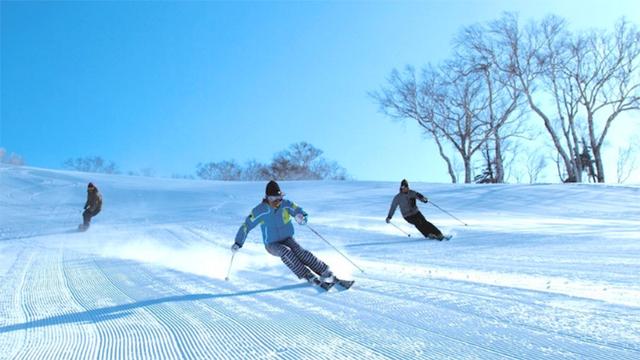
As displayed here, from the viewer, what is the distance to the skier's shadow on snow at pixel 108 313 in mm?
3863

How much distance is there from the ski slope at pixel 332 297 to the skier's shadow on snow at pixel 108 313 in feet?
0.06

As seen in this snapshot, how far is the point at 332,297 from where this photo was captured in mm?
4621

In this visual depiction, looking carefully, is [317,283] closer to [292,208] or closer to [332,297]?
[332,297]

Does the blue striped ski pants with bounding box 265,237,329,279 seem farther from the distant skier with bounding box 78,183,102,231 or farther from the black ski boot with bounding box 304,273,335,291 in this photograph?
the distant skier with bounding box 78,183,102,231

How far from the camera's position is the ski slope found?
2.98 metres

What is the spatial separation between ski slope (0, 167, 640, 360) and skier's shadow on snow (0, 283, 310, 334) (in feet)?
0.06

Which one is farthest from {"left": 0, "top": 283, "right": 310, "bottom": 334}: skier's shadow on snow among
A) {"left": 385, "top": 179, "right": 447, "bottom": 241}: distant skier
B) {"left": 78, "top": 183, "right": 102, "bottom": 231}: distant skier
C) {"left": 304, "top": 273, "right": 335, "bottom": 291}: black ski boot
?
{"left": 78, "top": 183, "right": 102, "bottom": 231}: distant skier

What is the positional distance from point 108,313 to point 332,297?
2.01 metres

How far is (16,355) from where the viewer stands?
3.02 metres

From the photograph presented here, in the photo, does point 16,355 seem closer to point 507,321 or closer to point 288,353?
point 288,353

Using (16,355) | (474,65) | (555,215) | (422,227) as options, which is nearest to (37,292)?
(16,355)

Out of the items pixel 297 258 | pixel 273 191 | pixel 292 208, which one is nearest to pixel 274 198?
pixel 273 191

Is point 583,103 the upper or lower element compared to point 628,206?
upper

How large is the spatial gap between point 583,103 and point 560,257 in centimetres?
2734
